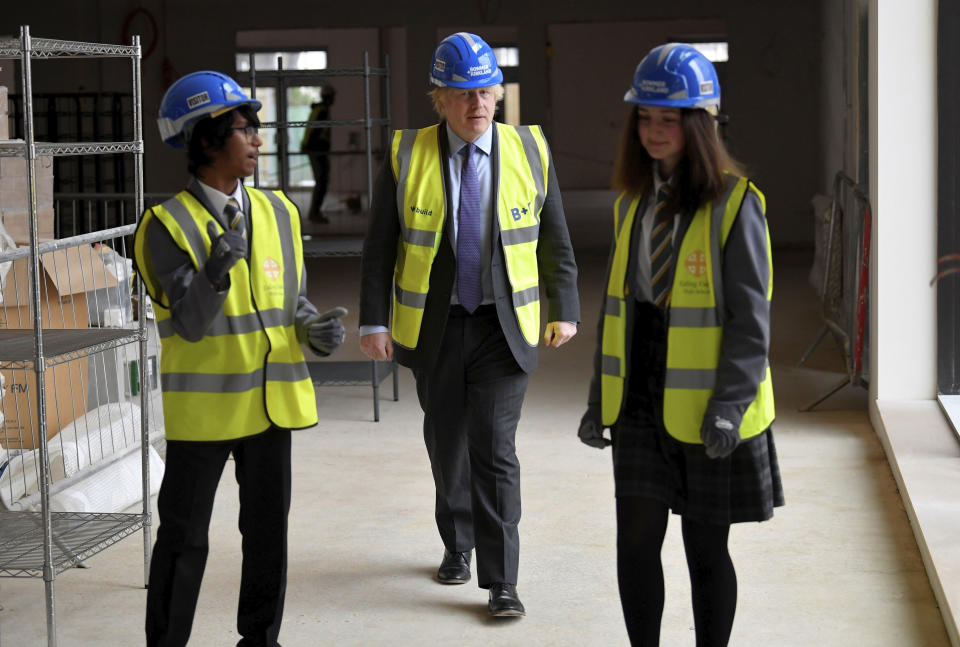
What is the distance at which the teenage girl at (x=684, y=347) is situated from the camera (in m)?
2.37

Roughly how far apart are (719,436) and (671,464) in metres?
0.22

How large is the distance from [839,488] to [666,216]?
238cm

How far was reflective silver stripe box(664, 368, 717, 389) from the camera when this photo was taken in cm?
240

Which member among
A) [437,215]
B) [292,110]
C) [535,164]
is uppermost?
[292,110]

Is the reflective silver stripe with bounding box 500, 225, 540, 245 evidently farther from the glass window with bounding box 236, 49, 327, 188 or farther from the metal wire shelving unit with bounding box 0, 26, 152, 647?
the glass window with bounding box 236, 49, 327, 188

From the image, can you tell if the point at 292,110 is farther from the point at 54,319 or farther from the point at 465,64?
the point at 465,64

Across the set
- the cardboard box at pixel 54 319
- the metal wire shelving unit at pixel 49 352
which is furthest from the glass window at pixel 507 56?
the metal wire shelving unit at pixel 49 352

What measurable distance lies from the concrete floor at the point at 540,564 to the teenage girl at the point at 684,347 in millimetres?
710

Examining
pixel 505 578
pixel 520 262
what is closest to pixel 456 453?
pixel 505 578

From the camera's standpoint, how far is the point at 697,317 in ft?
7.89

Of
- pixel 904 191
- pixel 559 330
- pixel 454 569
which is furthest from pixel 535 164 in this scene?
pixel 904 191

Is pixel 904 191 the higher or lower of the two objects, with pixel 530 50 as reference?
lower

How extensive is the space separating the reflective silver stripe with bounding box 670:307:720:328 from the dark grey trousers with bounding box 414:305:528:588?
895 mm

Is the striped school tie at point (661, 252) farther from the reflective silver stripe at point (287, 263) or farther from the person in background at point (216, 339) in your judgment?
the reflective silver stripe at point (287, 263)
